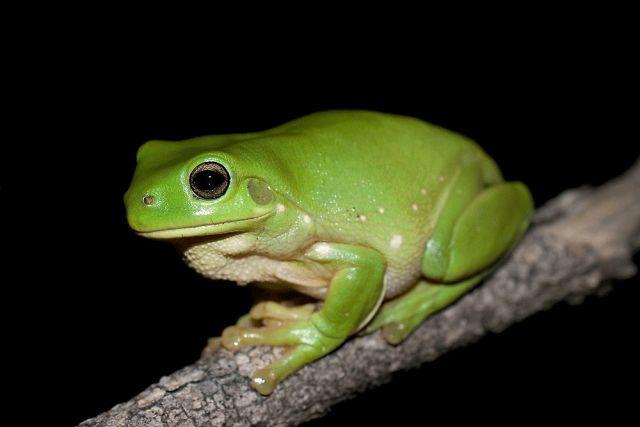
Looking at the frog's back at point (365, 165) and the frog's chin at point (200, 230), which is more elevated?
the frog's back at point (365, 165)

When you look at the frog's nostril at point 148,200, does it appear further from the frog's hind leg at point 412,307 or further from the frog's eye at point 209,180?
the frog's hind leg at point 412,307

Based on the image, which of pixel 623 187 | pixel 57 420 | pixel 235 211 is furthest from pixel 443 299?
pixel 57 420

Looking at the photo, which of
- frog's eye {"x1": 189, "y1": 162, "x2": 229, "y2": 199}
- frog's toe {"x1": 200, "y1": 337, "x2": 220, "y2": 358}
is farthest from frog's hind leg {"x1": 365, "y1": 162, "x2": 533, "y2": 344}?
frog's eye {"x1": 189, "y1": 162, "x2": 229, "y2": 199}

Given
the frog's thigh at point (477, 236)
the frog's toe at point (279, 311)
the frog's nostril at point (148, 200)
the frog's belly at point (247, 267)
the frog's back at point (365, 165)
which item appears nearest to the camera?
the frog's nostril at point (148, 200)

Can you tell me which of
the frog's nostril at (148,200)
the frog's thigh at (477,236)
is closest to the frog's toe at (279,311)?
the frog's thigh at (477,236)

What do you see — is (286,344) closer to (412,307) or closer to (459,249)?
(412,307)

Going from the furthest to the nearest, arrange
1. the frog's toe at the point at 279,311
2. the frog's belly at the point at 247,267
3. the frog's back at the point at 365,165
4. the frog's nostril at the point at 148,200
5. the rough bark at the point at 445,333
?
the frog's toe at the point at 279,311 < the frog's back at the point at 365,165 < the frog's belly at the point at 247,267 < the rough bark at the point at 445,333 < the frog's nostril at the point at 148,200

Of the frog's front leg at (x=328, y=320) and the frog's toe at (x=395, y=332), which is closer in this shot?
the frog's front leg at (x=328, y=320)

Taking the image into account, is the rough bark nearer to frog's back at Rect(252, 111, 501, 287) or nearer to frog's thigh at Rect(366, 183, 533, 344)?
frog's thigh at Rect(366, 183, 533, 344)

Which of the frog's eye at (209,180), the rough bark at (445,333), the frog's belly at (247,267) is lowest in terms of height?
the rough bark at (445,333)
